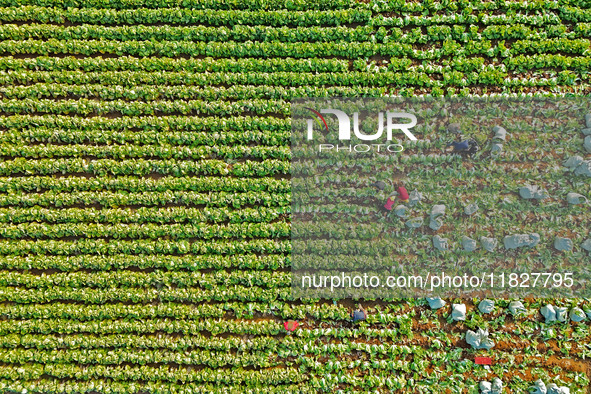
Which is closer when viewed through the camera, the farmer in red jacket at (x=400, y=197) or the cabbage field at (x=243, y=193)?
the cabbage field at (x=243, y=193)

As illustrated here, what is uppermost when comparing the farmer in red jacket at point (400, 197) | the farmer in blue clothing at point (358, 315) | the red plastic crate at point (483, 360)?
the farmer in red jacket at point (400, 197)

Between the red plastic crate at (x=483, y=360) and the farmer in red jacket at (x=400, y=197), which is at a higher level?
the farmer in red jacket at (x=400, y=197)

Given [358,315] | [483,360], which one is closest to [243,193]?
A: [358,315]

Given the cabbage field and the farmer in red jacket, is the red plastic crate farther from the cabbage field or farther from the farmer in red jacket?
the farmer in red jacket

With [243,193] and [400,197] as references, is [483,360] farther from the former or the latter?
[243,193]

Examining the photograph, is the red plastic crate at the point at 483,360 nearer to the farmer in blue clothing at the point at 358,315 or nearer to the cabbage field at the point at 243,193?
the cabbage field at the point at 243,193

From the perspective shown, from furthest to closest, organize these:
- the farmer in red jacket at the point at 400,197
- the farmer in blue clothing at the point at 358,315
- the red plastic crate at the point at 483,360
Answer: the farmer in red jacket at the point at 400,197, the farmer in blue clothing at the point at 358,315, the red plastic crate at the point at 483,360

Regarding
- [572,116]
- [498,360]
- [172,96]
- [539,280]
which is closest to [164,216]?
[172,96]

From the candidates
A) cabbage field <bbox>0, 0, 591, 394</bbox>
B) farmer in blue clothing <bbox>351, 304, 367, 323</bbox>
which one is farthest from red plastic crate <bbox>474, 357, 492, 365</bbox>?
farmer in blue clothing <bbox>351, 304, 367, 323</bbox>

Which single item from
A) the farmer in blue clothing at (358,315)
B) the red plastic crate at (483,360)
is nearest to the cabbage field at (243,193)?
the red plastic crate at (483,360)
